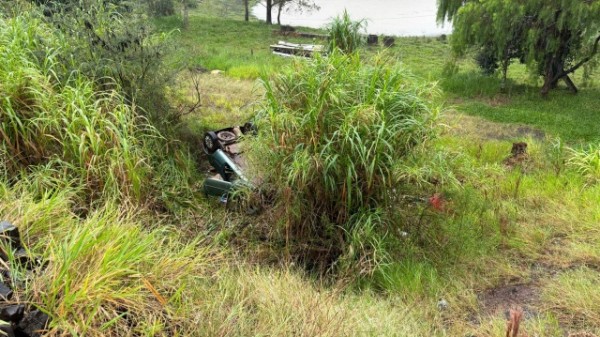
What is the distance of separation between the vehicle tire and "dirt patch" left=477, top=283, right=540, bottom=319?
2610mm

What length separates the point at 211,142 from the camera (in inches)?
165

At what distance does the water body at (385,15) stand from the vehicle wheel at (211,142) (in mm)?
18386

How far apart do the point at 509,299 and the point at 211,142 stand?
2.83 metres

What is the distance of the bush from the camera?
9.43 feet

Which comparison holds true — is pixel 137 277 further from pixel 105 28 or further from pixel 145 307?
pixel 105 28

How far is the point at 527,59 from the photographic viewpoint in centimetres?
777

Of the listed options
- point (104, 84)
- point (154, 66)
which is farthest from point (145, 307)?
point (154, 66)

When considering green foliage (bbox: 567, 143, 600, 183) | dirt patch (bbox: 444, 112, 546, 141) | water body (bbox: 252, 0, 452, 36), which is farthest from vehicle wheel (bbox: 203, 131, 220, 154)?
water body (bbox: 252, 0, 452, 36)

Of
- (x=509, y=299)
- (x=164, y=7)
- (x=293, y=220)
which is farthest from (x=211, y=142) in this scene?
(x=164, y=7)

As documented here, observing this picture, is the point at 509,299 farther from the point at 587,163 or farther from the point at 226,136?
the point at 226,136

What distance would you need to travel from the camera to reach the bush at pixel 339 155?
287cm

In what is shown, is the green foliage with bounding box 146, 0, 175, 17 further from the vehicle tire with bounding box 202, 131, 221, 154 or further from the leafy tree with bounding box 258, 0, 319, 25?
the vehicle tire with bounding box 202, 131, 221, 154

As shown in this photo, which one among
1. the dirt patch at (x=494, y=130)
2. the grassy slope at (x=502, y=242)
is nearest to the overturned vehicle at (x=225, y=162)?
the grassy slope at (x=502, y=242)

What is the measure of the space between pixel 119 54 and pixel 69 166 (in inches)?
50.7
